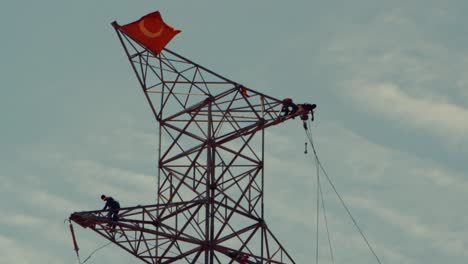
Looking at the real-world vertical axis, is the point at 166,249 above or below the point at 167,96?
below

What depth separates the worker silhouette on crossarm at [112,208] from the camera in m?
59.8

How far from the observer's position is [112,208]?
198 feet

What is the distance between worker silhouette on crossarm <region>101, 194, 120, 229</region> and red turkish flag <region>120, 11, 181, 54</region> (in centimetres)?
704

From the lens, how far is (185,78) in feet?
207

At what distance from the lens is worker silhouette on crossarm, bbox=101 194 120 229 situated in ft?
196

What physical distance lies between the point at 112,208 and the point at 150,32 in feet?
27.2

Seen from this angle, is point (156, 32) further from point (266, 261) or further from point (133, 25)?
point (266, 261)

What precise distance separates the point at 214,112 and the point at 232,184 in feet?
11.1

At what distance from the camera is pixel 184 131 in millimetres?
62781

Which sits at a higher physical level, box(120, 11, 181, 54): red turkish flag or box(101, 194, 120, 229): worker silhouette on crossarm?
box(120, 11, 181, 54): red turkish flag

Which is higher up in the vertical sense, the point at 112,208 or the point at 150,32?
the point at 150,32

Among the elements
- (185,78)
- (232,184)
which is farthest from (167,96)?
(232,184)

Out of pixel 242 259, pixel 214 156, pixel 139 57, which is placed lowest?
pixel 242 259

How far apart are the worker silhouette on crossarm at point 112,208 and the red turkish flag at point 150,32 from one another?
23.1ft
